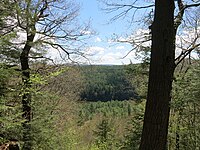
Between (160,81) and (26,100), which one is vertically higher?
(160,81)

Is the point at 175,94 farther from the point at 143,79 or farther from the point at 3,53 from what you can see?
the point at 3,53

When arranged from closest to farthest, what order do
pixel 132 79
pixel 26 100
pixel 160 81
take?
pixel 160 81
pixel 26 100
pixel 132 79

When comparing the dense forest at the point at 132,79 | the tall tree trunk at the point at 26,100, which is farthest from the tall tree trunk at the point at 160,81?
the tall tree trunk at the point at 26,100

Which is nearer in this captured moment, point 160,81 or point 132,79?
point 160,81

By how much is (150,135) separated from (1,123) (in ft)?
14.0

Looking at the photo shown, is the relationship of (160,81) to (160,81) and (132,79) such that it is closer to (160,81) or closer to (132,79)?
(160,81)

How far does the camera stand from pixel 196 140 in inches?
444

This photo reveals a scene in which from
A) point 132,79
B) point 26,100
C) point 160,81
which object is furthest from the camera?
point 132,79

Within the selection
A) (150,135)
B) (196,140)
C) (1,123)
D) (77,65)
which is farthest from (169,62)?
(196,140)

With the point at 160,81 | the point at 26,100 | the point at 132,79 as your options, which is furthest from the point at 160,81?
the point at 132,79

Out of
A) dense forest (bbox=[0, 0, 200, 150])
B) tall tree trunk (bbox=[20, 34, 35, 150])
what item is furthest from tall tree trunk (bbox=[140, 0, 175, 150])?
tall tree trunk (bbox=[20, 34, 35, 150])

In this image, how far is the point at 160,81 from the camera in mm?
3184

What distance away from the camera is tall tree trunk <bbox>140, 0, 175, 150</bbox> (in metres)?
3.13

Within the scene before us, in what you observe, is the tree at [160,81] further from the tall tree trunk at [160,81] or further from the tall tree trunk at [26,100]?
the tall tree trunk at [26,100]
